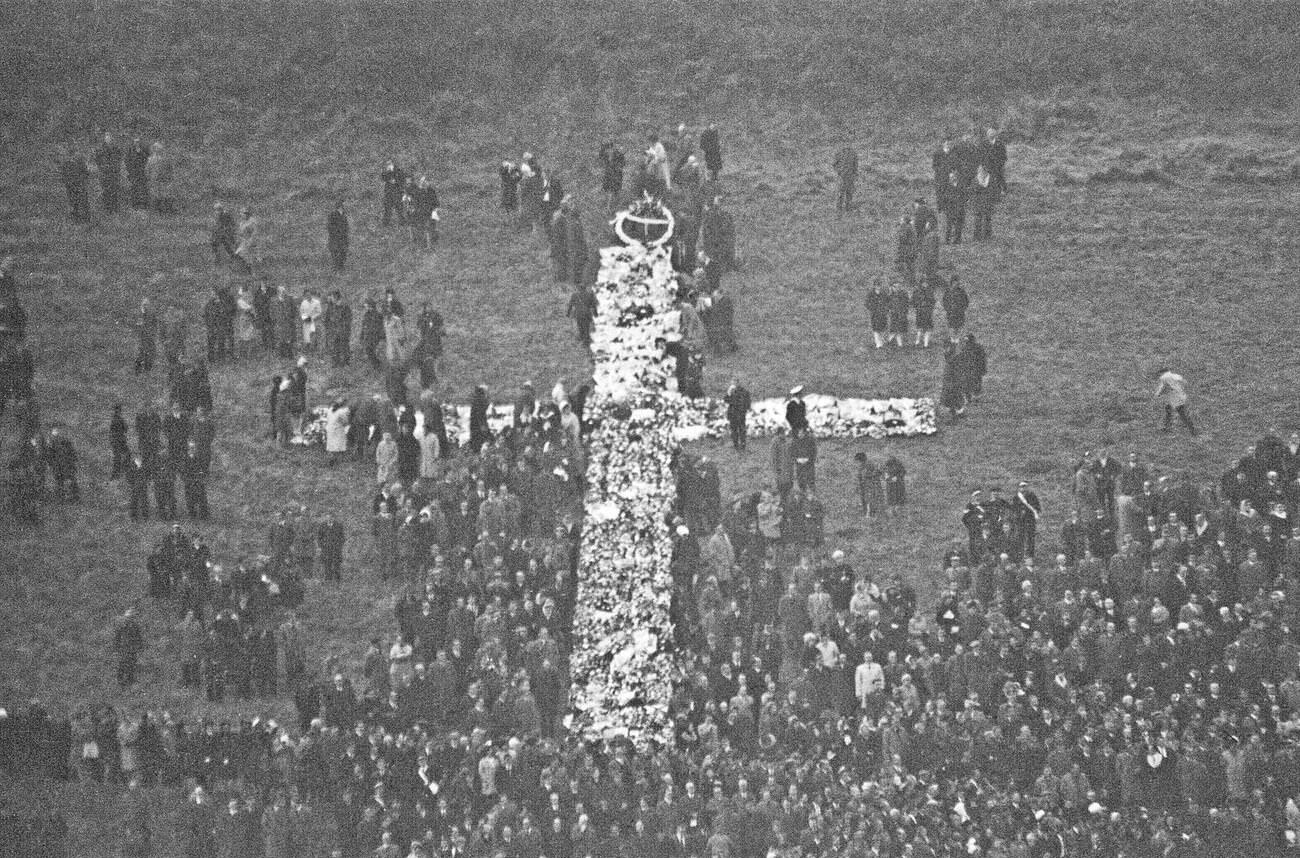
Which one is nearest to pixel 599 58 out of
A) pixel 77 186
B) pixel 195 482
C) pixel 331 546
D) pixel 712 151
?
pixel 712 151

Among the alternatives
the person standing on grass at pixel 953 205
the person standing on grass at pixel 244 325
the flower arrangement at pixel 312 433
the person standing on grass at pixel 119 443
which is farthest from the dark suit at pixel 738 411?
the person standing on grass at pixel 119 443

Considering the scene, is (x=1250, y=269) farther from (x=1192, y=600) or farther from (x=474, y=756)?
(x=474, y=756)

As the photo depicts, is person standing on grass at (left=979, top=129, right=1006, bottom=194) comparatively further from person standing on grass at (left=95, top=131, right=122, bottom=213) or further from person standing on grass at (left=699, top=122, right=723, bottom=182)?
person standing on grass at (left=95, top=131, right=122, bottom=213)

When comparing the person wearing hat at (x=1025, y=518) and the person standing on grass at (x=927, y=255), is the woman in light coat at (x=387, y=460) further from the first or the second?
the person standing on grass at (x=927, y=255)

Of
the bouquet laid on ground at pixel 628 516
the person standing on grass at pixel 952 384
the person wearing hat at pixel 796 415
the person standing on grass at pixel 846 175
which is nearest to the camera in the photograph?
the bouquet laid on ground at pixel 628 516

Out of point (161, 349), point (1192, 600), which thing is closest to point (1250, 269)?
point (1192, 600)

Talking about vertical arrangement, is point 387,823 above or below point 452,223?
below
